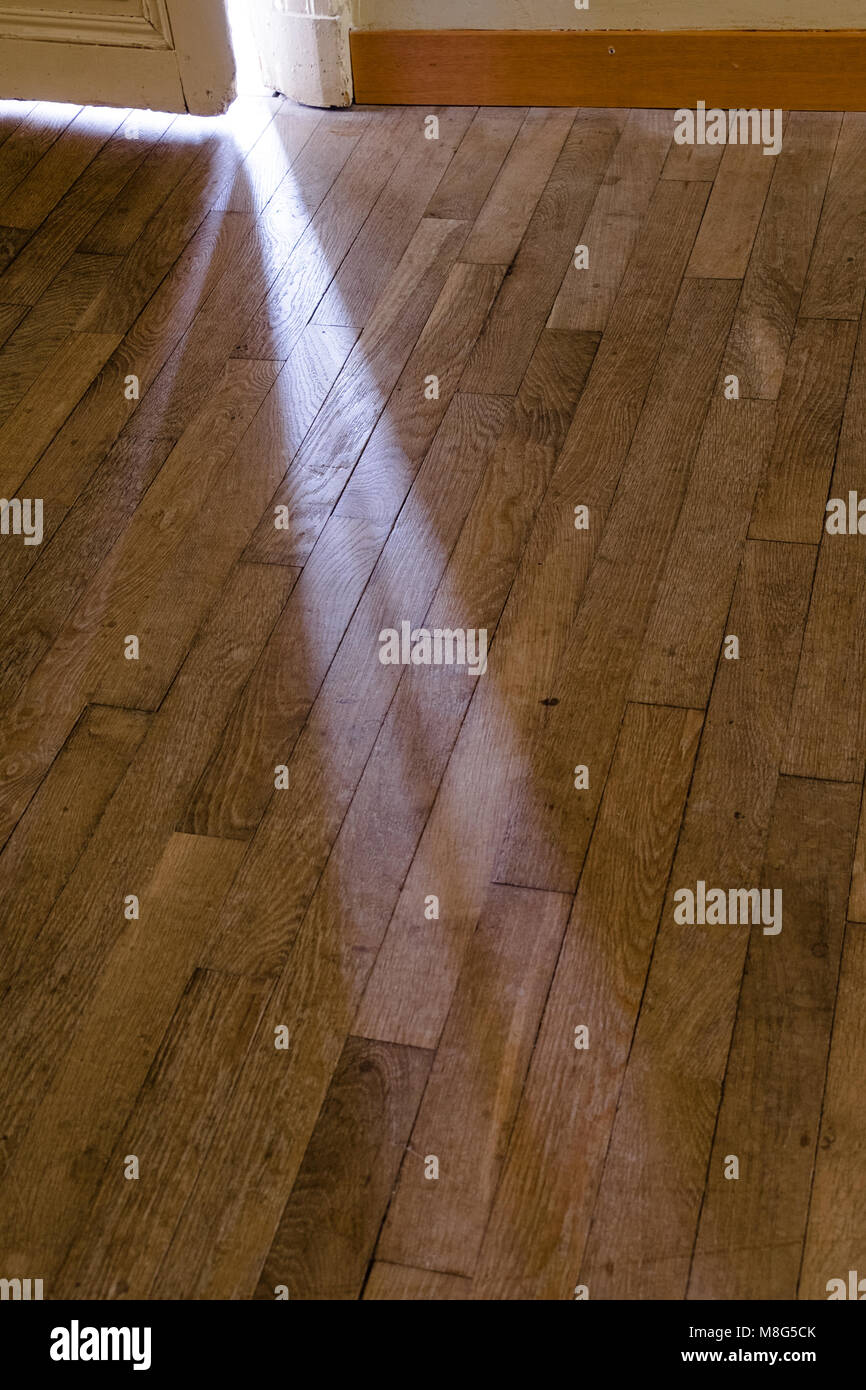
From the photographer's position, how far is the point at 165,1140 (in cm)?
163

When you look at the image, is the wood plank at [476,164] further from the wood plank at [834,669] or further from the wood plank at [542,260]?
the wood plank at [834,669]

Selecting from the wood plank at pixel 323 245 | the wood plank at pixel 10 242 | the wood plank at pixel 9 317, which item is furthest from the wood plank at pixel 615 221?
the wood plank at pixel 10 242

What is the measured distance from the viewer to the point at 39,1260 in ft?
5.06

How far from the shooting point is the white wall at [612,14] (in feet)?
10.7

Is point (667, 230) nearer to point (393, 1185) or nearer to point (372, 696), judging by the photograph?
point (372, 696)

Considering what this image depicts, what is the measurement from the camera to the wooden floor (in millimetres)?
1578

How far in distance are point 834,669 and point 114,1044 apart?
1.12 meters

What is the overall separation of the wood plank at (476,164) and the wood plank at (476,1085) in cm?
187

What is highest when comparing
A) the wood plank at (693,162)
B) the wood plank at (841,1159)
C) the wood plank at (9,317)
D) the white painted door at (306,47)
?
the white painted door at (306,47)

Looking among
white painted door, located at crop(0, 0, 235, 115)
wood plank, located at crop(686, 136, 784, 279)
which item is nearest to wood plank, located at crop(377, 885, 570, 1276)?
wood plank, located at crop(686, 136, 784, 279)

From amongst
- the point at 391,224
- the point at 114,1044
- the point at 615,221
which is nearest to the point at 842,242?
the point at 615,221
